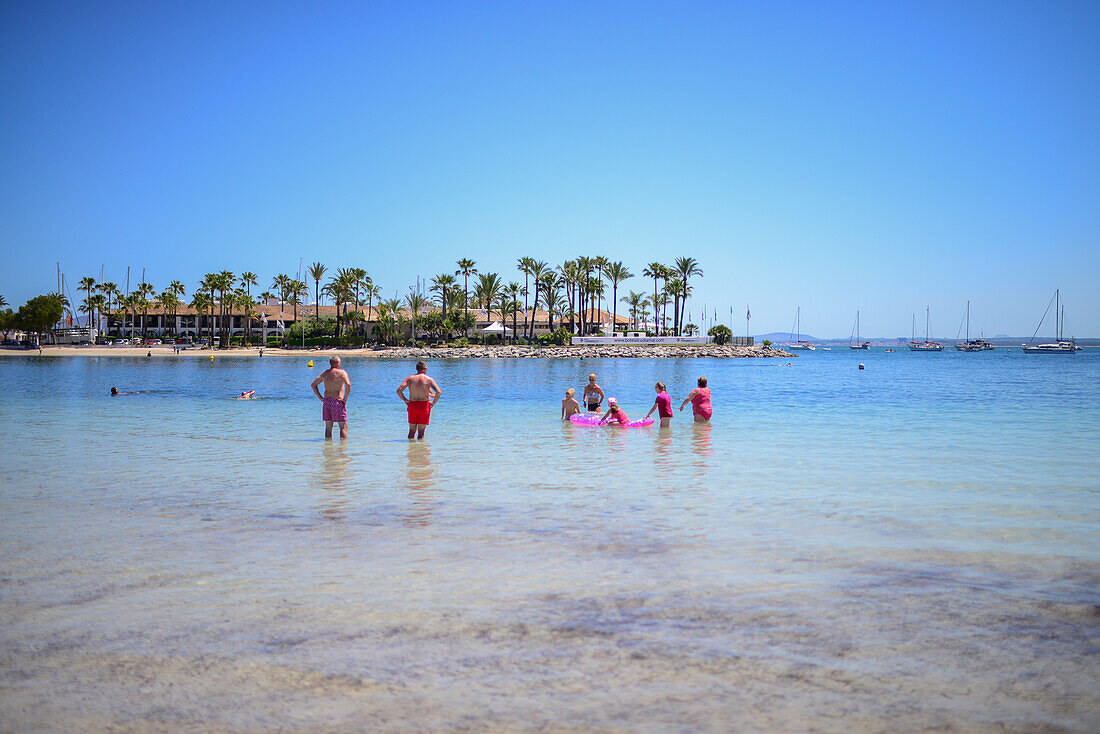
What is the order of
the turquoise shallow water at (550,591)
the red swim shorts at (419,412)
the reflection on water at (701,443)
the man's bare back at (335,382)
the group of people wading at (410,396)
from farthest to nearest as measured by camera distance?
the red swim shorts at (419,412), the group of people wading at (410,396), the man's bare back at (335,382), the reflection on water at (701,443), the turquoise shallow water at (550,591)

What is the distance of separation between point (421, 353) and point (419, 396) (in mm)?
76780

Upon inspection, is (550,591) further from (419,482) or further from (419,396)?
(419,396)

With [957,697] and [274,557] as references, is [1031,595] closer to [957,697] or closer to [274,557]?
[957,697]

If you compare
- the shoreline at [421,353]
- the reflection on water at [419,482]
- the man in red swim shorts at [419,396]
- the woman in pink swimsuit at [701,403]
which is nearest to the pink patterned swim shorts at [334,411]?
the man in red swim shorts at [419,396]

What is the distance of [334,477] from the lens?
1127 centimetres

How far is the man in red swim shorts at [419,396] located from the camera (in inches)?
590

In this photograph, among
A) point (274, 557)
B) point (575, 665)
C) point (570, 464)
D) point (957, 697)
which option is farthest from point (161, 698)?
point (570, 464)

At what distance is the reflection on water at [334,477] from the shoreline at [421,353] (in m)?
70.5

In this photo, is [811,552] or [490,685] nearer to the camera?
[490,685]

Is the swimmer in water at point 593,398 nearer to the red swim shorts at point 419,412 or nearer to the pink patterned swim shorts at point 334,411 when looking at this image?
the red swim shorts at point 419,412

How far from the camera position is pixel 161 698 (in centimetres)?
383

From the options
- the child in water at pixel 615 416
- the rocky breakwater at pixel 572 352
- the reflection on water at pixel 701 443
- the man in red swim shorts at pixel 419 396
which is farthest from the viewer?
the rocky breakwater at pixel 572 352

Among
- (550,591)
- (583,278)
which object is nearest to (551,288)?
(583,278)

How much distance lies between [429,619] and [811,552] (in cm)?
385
